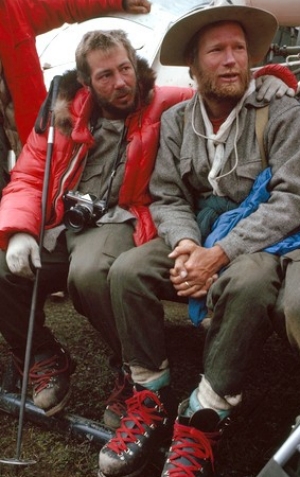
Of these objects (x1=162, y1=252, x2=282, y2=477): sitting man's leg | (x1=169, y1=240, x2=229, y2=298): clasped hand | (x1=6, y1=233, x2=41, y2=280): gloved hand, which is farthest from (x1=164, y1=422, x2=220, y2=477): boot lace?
(x1=6, y1=233, x2=41, y2=280): gloved hand

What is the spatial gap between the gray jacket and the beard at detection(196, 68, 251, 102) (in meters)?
0.07

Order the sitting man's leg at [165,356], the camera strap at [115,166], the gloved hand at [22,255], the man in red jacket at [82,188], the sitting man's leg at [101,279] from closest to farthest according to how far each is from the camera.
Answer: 1. the sitting man's leg at [165,356]
2. the sitting man's leg at [101,279]
3. the gloved hand at [22,255]
4. the man in red jacket at [82,188]
5. the camera strap at [115,166]

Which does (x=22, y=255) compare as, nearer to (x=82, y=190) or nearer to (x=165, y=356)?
(x=82, y=190)

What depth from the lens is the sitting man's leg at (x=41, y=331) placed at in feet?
10.7

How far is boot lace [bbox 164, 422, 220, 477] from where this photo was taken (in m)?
2.55

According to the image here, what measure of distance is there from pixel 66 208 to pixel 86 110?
529mm

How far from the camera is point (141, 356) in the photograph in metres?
2.82

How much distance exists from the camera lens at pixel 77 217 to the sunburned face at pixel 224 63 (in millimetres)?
826

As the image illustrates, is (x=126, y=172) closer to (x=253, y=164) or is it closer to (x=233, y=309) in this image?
(x=253, y=164)

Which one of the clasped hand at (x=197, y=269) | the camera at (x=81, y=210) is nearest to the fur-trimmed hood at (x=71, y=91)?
the camera at (x=81, y=210)

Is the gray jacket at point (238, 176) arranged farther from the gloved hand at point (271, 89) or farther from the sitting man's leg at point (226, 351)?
the sitting man's leg at point (226, 351)

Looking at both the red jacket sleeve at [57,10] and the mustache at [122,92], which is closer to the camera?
the mustache at [122,92]

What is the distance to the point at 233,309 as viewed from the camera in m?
2.51

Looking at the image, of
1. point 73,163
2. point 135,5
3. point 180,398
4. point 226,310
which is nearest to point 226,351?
point 226,310
